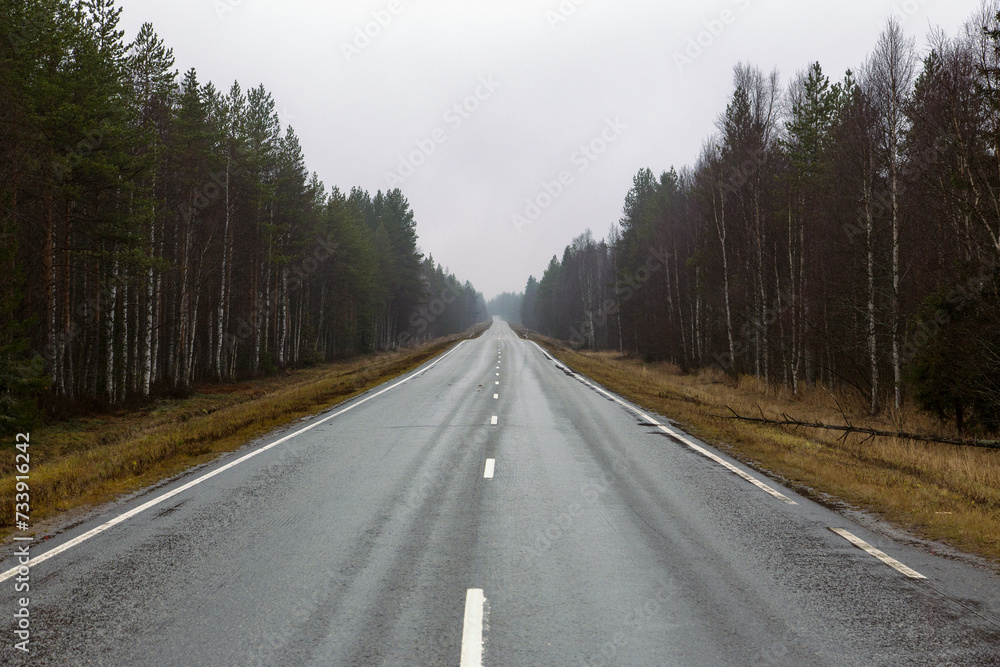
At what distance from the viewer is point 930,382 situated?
1445 centimetres

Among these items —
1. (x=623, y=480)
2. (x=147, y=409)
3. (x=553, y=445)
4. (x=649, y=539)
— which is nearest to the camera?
(x=649, y=539)

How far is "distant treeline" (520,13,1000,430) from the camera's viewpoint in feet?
44.9

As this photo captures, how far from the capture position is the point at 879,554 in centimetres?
575

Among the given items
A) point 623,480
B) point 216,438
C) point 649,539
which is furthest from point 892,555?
point 216,438

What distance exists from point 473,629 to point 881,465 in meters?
9.16

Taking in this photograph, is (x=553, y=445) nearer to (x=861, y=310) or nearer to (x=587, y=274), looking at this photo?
(x=861, y=310)

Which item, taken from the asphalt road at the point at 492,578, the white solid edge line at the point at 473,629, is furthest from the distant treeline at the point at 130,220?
the white solid edge line at the point at 473,629

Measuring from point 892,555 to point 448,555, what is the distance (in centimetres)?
Result: 416

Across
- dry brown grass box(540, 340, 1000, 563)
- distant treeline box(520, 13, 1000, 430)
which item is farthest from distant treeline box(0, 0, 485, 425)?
distant treeline box(520, 13, 1000, 430)

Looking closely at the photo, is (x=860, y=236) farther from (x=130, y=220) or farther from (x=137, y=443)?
(x=130, y=220)

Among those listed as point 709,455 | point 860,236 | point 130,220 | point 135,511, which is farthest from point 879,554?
point 130,220

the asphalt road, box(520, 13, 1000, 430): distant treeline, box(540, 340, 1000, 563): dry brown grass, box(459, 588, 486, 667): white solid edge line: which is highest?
box(520, 13, 1000, 430): distant treeline

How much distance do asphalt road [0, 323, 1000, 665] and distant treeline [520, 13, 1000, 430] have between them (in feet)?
28.0

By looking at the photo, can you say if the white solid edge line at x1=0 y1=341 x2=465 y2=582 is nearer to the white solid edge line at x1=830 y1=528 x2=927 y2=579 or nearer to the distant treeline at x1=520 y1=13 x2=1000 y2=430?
the white solid edge line at x1=830 y1=528 x2=927 y2=579
